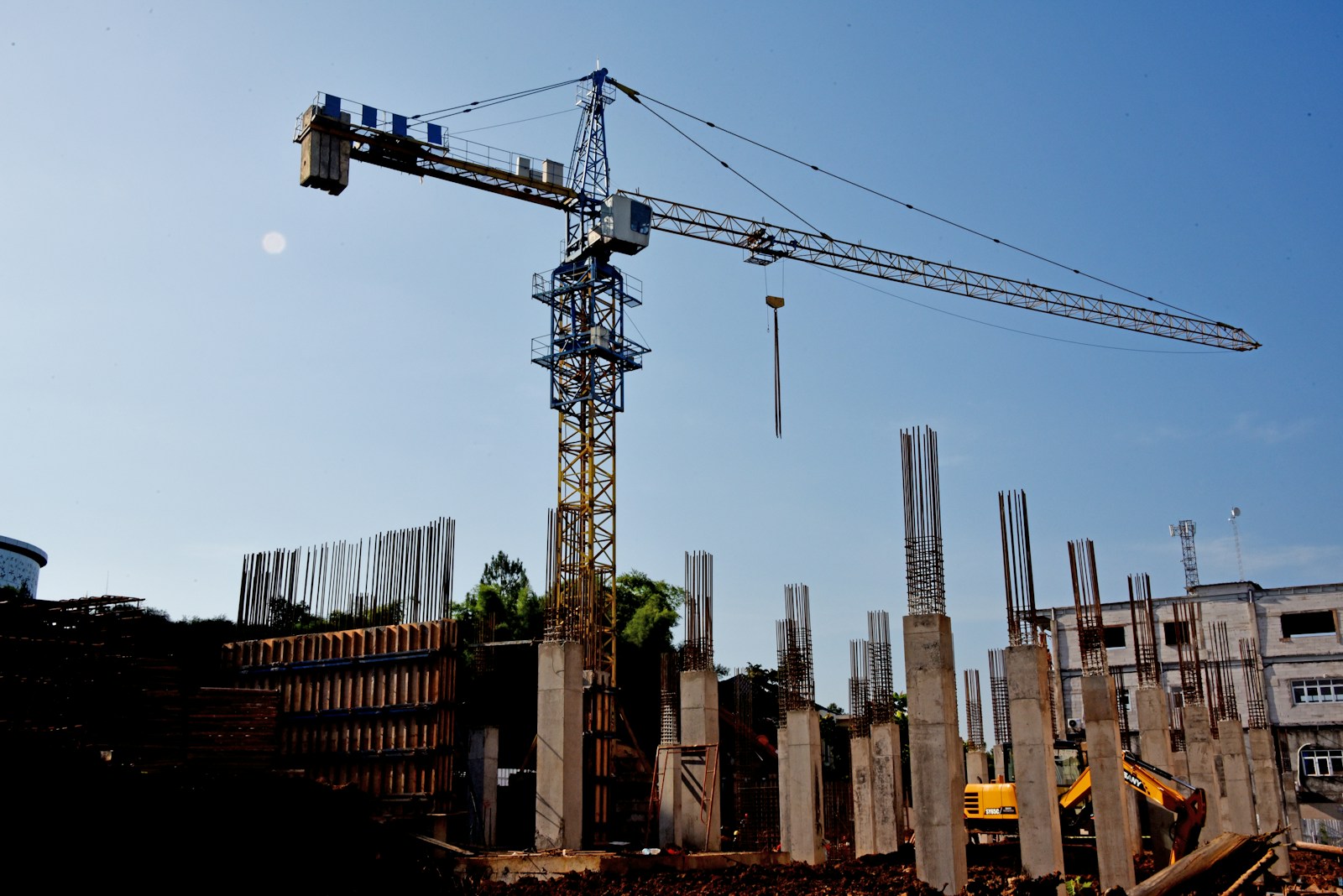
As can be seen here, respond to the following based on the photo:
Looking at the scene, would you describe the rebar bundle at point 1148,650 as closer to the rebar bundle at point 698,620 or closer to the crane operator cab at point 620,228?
the rebar bundle at point 698,620

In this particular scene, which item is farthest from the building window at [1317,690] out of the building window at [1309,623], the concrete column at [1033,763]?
the concrete column at [1033,763]

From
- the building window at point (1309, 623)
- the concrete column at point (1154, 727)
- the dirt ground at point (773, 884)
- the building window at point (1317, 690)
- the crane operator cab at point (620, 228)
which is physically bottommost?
the dirt ground at point (773, 884)

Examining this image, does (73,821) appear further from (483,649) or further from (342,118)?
(342,118)

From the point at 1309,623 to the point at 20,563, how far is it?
41.0m

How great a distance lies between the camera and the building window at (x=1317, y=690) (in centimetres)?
3931

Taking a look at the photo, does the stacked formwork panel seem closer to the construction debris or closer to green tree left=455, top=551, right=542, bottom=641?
the construction debris

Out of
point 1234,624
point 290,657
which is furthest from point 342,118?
point 1234,624

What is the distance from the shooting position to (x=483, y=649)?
22297mm

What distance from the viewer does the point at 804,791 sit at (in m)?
17.6

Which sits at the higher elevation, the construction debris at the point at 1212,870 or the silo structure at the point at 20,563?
the silo structure at the point at 20,563

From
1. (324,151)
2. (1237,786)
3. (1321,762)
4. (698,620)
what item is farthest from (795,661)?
(1321,762)

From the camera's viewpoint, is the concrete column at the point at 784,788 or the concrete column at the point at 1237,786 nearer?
the concrete column at the point at 784,788

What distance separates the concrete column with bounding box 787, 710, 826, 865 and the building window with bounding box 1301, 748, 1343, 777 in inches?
1137

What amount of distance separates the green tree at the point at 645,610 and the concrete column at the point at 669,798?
17807 mm
